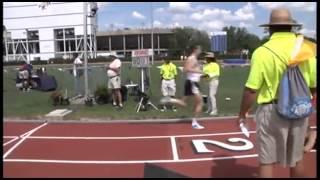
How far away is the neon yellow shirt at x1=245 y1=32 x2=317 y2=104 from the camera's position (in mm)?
4582

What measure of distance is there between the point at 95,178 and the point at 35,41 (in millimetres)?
100437

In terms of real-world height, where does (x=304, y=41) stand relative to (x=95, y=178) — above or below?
above

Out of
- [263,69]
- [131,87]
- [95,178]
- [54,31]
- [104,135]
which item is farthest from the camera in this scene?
[54,31]

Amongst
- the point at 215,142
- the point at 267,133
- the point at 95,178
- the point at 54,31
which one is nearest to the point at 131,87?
the point at 215,142

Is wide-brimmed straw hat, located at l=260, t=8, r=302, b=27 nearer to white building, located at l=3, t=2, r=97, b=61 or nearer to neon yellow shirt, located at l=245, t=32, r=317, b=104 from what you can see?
neon yellow shirt, located at l=245, t=32, r=317, b=104

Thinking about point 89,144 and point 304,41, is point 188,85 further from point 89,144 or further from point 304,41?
point 304,41

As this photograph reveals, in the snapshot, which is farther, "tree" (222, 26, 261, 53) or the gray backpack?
"tree" (222, 26, 261, 53)

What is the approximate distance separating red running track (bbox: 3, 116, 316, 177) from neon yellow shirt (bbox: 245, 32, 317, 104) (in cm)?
200

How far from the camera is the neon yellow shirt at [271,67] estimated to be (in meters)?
4.58

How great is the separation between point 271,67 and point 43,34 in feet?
327

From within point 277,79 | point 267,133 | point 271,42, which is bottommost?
point 267,133

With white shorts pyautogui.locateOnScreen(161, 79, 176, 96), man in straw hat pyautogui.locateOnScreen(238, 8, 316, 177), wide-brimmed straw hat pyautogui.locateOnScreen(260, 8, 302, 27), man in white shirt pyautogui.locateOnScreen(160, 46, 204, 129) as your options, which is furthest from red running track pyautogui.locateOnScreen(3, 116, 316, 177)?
white shorts pyautogui.locateOnScreen(161, 79, 176, 96)

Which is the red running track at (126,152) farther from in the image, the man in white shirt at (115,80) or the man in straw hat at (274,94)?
the man in white shirt at (115,80)

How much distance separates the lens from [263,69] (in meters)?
4.59
